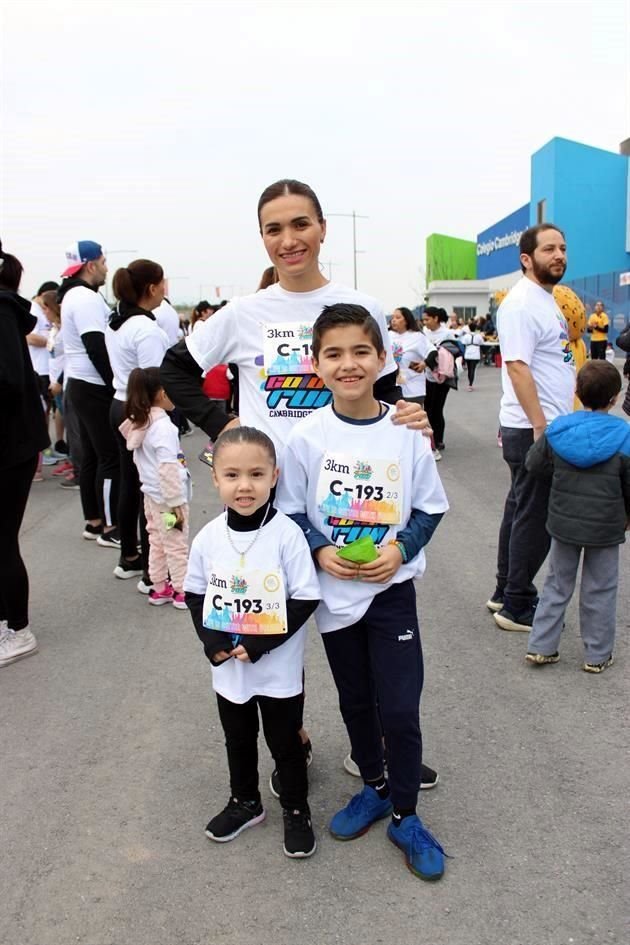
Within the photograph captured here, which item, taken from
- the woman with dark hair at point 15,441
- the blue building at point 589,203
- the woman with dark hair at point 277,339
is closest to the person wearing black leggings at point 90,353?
the woman with dark hair at point 15,441

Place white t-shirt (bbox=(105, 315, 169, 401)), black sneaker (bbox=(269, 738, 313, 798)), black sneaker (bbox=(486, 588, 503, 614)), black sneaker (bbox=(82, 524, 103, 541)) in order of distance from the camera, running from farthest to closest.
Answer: black sneaker (bbox=(82, 524, 103, 541)) → white t-shirt (bbox=(105, 315, 169, 401)) → black sneaker (bbox=(486, 588, 503, 614)) → black sneaker (bbox=(269, 738, 313, 798))

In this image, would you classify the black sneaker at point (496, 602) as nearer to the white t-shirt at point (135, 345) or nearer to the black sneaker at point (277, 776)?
the black sneaker at point (277, 776)

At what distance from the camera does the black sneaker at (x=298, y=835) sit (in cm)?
253

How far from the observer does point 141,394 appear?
477cm

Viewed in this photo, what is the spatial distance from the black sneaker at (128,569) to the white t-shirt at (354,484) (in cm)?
335

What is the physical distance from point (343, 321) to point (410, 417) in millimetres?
378

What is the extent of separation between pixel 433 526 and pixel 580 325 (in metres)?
2.44

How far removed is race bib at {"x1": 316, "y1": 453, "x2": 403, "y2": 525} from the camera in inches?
95.0

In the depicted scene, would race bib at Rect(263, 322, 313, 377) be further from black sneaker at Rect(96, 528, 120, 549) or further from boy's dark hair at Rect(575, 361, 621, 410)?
black sneaker at Rect(96, 528, 120, 549)

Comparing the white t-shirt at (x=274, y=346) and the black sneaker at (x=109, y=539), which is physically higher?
the white t-shirt at (x=274, y=346)

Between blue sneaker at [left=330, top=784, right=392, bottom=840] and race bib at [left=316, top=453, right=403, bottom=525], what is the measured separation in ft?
3.35

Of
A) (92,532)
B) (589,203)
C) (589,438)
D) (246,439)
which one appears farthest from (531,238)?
(589,203)

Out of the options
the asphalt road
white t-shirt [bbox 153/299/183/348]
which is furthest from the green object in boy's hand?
white t-shirt [bbox 153/299/183/348]

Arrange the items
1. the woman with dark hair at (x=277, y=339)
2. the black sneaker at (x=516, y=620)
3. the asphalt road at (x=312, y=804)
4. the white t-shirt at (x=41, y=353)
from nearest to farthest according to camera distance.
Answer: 1. the asphalt road at (x=312, y=804)
2. the woman with dark hair at (x=277, y=339)
3. the black sneaker at (x=516, y=620)
4. the white t-shirt at (x=41, y=353)
